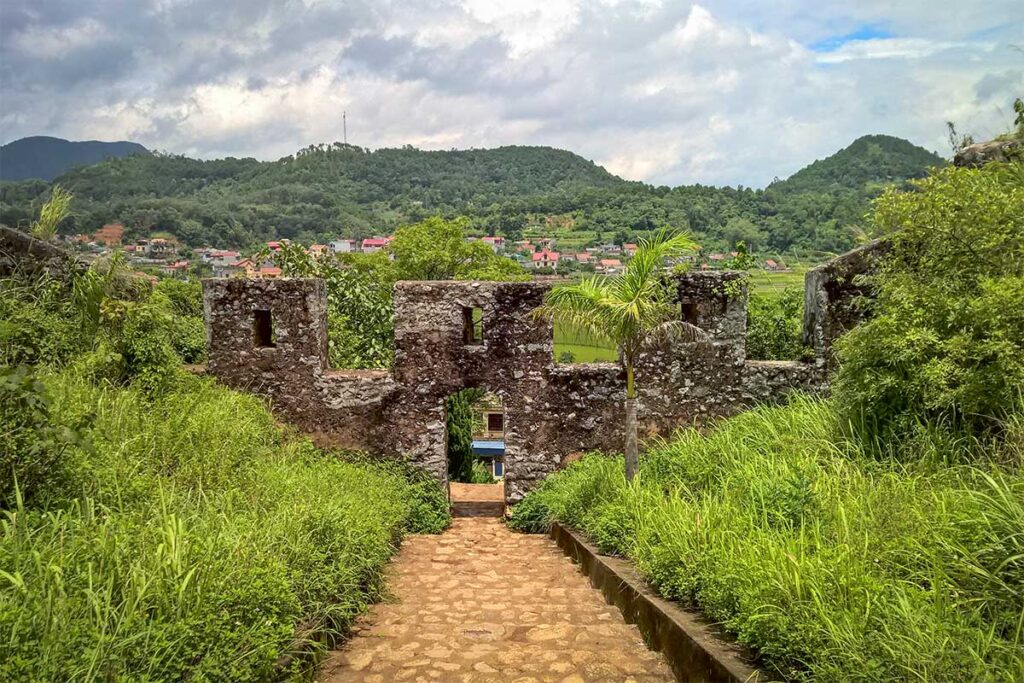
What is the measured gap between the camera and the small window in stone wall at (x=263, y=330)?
9102 millimetres

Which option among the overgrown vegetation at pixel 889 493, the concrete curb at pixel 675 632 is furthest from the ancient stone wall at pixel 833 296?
the concrete curb at pixel 675 632

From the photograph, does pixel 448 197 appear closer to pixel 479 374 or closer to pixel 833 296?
pixel 479 374

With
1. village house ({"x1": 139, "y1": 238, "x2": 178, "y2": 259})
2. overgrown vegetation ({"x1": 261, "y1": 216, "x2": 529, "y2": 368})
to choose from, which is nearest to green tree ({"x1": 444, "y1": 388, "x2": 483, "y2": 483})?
overgrown vegetation ({"x1": 261, "y1": 216, "x2": 529, "y2": 368})

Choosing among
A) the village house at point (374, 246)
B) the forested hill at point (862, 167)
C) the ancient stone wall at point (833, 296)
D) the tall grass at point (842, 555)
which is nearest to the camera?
the tall grass at point (842, 555)

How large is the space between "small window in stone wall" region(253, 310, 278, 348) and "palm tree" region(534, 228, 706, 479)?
11.8ft

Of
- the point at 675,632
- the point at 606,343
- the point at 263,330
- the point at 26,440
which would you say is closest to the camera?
the point at 675,632

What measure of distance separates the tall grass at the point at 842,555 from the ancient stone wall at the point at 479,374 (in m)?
2.44

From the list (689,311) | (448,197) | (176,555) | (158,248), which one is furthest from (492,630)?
(448,197)

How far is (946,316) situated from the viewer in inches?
231

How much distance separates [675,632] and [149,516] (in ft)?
10.5

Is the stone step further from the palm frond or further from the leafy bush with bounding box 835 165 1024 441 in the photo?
the leafy bush with bounding box 835 165 1024 441

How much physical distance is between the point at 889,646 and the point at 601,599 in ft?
9.01

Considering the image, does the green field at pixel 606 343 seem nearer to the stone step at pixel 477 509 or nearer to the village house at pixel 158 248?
the stone step at pixel 477 509

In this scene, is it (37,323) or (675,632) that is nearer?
(675,632)
